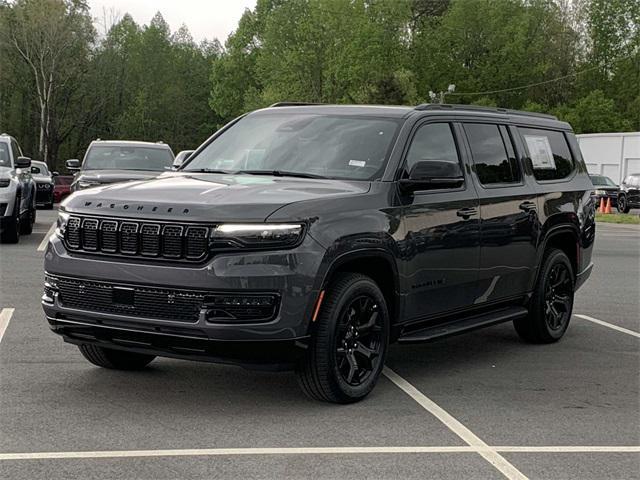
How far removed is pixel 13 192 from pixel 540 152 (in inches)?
399

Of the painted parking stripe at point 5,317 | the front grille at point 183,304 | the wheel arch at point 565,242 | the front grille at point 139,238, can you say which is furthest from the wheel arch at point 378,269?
the painted parking stripe at point 5,317

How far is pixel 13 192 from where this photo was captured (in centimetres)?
1620

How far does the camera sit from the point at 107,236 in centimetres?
593

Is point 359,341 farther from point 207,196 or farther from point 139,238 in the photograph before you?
point 139,238

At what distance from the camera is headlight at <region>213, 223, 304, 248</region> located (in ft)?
18.5

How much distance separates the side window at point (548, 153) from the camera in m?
8.55

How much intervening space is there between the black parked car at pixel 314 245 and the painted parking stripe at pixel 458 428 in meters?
0.34

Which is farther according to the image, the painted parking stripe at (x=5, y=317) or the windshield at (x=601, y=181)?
the windshield at (x=601, y=181)

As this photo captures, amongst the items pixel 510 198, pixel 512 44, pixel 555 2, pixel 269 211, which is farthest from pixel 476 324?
pixel 555 2

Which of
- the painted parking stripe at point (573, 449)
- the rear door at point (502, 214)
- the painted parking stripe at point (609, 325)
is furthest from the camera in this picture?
the painted parking stripe at point (609, 325)

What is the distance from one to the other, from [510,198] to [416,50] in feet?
249

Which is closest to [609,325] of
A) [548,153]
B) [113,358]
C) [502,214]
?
[548,153]

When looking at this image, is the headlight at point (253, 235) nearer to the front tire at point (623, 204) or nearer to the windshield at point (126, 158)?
the windshield at point (126, 158)

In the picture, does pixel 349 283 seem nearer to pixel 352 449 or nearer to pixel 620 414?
pixel 352 449
